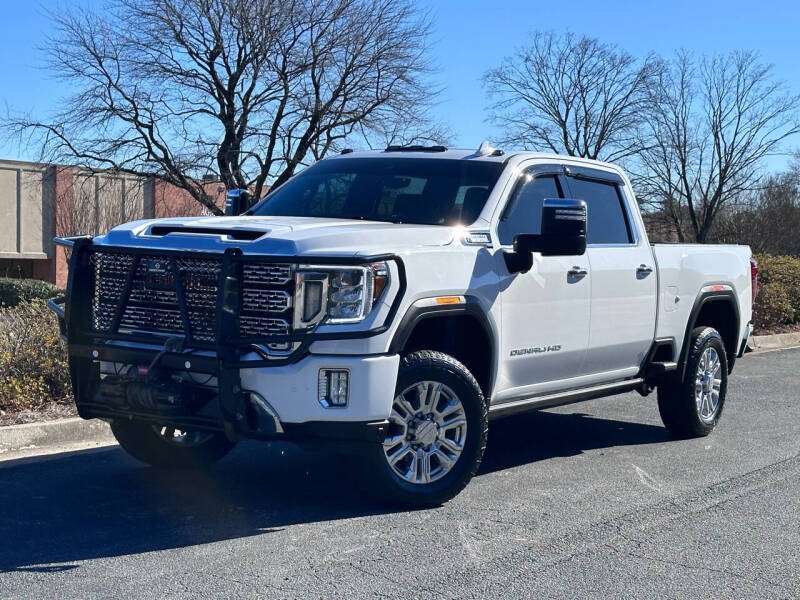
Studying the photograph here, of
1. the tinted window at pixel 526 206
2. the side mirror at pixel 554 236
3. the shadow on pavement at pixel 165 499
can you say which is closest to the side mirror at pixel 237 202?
the shadow on pavement at pixel 165 499

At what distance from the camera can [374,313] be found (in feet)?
17.7

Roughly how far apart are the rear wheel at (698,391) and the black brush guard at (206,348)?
143 inches

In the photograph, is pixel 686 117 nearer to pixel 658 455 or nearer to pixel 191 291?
pixel 658 455

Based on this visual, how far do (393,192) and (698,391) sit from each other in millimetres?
3228

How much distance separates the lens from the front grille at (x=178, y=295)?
5.36m

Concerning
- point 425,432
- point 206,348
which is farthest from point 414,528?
point 206,348

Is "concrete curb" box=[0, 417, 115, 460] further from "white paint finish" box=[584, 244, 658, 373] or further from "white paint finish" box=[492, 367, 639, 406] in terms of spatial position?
"white paint finish" box=[584, 244, 658, 373]

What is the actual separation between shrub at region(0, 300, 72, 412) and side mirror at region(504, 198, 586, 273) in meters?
4.12

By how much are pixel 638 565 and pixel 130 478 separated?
3.37m

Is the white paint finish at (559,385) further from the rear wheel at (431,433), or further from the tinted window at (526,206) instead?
the tinted window at (526,206)

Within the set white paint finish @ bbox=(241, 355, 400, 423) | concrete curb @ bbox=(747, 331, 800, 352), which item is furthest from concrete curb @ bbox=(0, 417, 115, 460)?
concrete curb @ bbox=(747, 331, 800, 352)

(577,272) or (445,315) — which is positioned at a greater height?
(577,272)

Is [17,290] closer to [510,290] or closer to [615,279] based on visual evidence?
[615,279]

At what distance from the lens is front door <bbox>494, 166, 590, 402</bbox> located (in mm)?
6418
